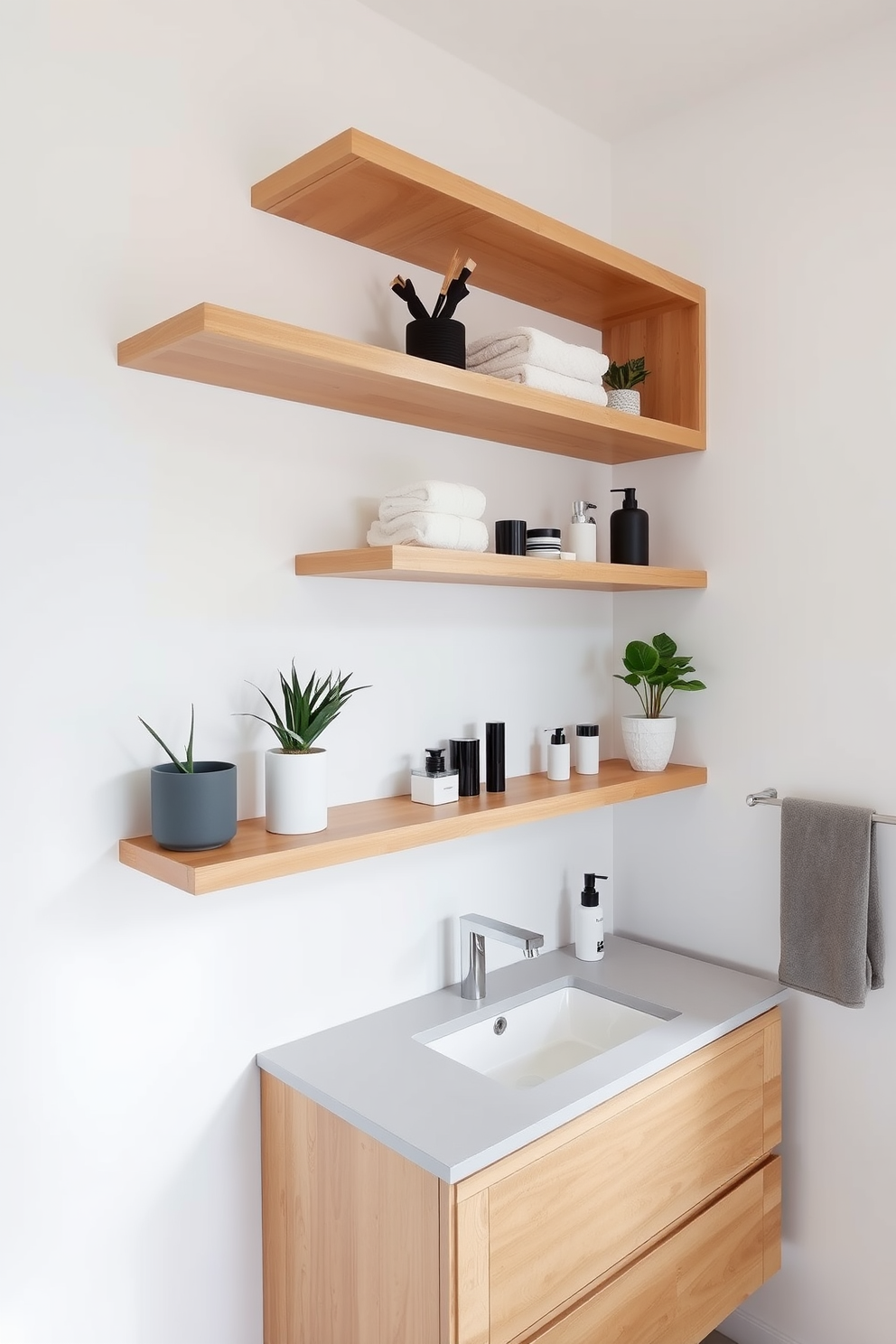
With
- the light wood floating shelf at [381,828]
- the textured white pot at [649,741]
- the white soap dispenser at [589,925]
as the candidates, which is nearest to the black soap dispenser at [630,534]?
the textured white pot at [649,741]

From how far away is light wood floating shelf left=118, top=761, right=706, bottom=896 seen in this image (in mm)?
1242

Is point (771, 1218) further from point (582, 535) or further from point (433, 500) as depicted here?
point (433, 500)

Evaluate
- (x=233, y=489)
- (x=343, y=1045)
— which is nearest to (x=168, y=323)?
(x=233, y=489)

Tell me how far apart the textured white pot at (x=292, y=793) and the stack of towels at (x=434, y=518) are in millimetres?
379

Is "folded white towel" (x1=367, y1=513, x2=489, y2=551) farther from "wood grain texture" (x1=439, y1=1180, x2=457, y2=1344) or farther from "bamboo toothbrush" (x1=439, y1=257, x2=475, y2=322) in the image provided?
"wood grain texture" (x1=439, y1=1180, x2=457, y2=1344)

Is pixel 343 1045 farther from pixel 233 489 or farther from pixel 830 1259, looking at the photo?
pixel 830 1259

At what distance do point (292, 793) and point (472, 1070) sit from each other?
20.3 inches

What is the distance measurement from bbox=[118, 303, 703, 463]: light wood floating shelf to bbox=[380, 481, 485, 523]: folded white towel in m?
0.15

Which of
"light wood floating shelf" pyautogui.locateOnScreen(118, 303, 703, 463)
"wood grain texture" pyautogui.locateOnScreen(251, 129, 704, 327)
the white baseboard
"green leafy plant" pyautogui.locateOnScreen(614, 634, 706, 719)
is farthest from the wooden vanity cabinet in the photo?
"wood grain texture" pyautogui.locateOnScreen(251, 129, 704, 327)

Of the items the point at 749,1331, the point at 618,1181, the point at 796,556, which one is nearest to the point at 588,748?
the point at 796,556

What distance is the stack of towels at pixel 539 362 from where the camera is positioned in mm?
1618

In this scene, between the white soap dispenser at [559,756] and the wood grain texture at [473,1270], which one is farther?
the white soap dispenser at [559,756]

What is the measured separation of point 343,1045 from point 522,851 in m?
0.59

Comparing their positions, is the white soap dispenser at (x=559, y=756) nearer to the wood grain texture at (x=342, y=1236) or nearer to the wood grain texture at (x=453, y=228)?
the wood grain texture at (x=342, y=1236)
